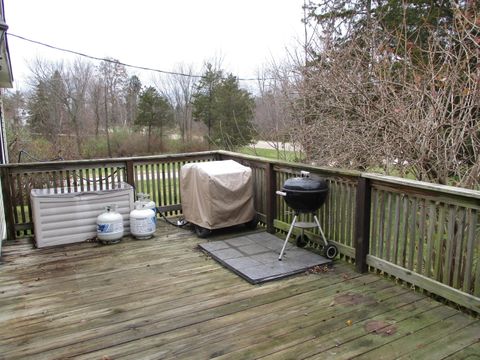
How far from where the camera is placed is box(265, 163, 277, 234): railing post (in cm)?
451

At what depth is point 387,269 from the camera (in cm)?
319

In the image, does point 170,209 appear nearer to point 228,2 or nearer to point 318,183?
point 318,183

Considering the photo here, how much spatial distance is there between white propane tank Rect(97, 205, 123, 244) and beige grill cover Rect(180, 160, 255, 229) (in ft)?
2.98

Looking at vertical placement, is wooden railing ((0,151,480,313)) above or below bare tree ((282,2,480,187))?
below

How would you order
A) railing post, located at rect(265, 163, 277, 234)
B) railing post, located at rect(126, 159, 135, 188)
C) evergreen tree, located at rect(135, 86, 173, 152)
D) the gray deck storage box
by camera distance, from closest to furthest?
the gray deck storage box → railing post, located at rect(265, 163, 277, 234) → railing post, located at rect(126, 159, 135, 188) → evergreen tree, located at rect(135, 86, 173, 152)

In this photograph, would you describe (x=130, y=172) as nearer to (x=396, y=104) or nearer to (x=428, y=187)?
(x=396, y=104)

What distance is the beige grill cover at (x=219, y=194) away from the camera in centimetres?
439

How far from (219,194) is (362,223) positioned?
175cm

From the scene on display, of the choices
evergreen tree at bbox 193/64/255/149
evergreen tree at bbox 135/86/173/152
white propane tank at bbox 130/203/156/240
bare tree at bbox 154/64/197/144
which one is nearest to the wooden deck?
white propane tank at bbox 130/203/156/240

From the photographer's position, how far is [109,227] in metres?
4.28

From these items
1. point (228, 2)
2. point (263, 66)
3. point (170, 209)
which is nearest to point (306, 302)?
point (170, 209)

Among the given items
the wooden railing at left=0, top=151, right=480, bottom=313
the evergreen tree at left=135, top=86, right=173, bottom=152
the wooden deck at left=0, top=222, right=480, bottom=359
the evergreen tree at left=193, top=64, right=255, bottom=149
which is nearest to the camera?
the wooden deck at left=0, top=222, right=480, bottom=359

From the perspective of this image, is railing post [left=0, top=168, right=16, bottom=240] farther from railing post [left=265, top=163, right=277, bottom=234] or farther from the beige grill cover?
railing post [left=265, top=163, right=277, bottom=234]

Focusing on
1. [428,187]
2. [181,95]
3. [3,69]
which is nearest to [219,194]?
[428,187]
